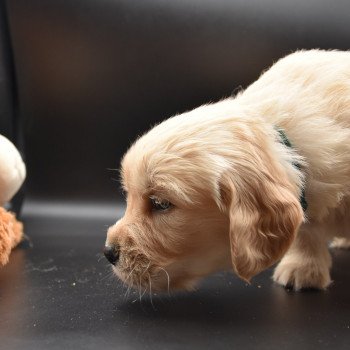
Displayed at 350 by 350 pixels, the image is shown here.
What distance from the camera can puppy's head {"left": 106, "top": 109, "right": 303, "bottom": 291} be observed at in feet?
4.76

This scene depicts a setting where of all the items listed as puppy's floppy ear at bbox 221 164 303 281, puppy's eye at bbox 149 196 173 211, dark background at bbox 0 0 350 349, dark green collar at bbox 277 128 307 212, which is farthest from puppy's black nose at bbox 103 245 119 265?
dark background at bbox 0 0 350 349

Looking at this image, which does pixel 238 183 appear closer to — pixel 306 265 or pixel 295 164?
pixel 295 164

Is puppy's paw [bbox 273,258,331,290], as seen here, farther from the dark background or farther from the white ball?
the white ball

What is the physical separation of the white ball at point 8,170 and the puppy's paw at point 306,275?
0.97m

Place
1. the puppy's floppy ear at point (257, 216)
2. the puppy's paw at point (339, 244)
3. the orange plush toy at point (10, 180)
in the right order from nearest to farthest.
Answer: the puppy's floppy ear at point (257, 216)
the orange plush toy at point (10, 180)
the puppy's paw at point (339, 244)

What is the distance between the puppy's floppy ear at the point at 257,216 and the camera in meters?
1.44

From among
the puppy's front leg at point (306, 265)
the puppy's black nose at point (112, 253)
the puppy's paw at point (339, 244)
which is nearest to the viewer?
the puppy's black nose at point (112, 253)

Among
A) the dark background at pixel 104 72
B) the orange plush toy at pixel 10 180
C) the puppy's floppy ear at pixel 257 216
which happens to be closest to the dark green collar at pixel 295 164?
the puppy's floppy ear at pixel 257 216

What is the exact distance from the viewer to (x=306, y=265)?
71.7 inches

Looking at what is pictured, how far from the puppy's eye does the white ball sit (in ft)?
2.61

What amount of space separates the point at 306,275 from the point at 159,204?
0.54 m

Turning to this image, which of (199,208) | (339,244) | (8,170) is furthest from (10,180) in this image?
(339,244)

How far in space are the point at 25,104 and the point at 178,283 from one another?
4.95ft

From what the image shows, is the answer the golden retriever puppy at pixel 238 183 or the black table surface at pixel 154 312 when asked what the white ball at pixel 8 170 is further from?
the golden retriever puppy at pixel 238 183
